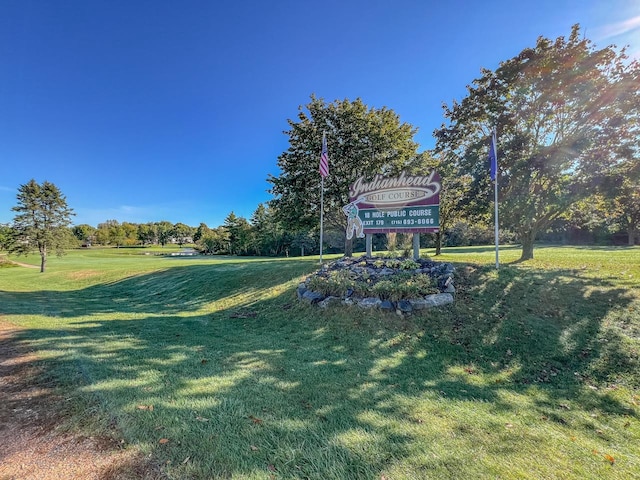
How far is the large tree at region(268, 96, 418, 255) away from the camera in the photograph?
14.3 metres

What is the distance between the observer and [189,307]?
33.3ft

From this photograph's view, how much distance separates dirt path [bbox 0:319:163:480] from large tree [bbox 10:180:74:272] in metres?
27.9

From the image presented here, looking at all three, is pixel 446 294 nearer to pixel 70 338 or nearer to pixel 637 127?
pixel 70 338

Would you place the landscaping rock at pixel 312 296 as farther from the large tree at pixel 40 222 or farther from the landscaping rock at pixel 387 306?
the large tree at pixel 40 222

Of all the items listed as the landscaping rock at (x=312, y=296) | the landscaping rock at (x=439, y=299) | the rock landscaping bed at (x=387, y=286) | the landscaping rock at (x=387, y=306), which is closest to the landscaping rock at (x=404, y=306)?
the rock landscaping bed at (x=387, y=286)

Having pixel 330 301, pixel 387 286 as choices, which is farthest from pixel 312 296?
pixel 387 286

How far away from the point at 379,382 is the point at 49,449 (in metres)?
3.38

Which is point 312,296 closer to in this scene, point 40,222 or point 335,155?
point 335,155

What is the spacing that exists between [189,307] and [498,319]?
915 cm

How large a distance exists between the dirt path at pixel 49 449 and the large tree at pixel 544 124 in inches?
466

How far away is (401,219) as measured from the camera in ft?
30.4

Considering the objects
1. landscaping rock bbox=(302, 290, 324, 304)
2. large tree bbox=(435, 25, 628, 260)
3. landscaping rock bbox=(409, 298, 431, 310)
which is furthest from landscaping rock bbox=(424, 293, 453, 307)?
large tree bbox=(435, 25, 628, 260)

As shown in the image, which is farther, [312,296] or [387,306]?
[312,296]

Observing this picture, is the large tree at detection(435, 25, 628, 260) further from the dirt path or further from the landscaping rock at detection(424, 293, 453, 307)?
the dirt path
